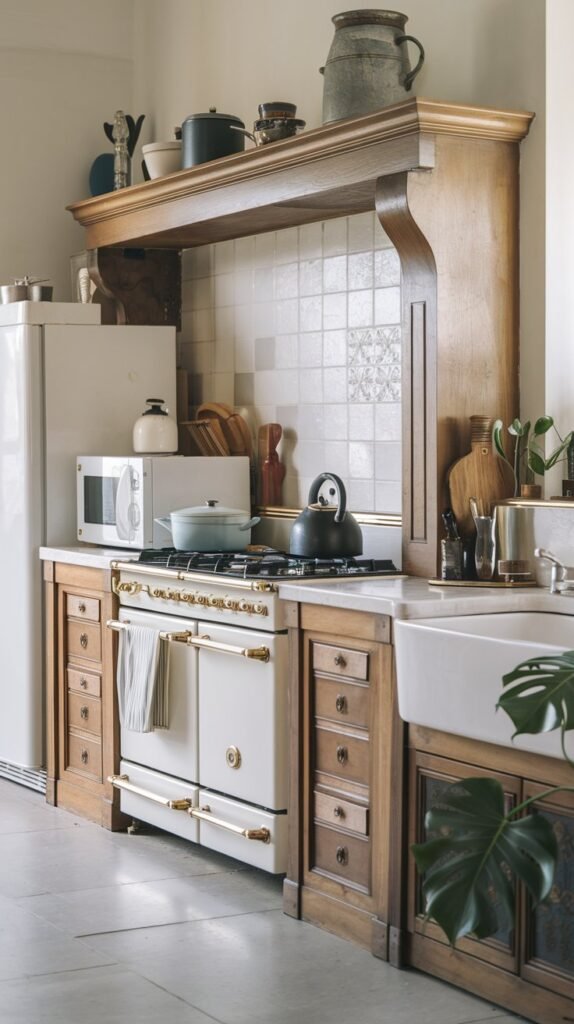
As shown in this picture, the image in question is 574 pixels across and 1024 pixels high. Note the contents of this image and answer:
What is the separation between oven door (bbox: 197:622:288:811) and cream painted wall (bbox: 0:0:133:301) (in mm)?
2370

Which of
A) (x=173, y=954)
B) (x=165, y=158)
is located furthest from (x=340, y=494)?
(x=165, y=158)

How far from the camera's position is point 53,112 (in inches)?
227

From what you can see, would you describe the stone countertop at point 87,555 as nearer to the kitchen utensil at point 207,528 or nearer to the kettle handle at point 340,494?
the kitchen utensil at point 207,528

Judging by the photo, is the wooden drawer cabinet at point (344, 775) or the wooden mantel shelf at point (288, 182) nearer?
the wooden drawer cabinet at point (344, 775)

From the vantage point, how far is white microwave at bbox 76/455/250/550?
4.63 m

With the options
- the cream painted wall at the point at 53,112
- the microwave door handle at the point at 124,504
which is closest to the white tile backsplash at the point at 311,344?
the microwave door handle at the point at 124,504

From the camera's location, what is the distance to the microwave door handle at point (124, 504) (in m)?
4.69

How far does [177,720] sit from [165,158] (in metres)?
2.01

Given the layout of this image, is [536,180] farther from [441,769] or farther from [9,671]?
[9,671]

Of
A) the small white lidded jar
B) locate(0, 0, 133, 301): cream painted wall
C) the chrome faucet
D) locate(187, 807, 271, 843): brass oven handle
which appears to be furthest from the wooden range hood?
locate(0, 0, 133, 301): cream painted wall

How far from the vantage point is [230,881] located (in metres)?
3.92

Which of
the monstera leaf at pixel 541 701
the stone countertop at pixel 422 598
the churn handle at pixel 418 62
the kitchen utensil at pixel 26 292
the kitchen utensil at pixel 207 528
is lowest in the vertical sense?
the monstera leaf at pixel 541 701

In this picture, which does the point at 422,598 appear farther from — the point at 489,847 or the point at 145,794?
the point at 145,794

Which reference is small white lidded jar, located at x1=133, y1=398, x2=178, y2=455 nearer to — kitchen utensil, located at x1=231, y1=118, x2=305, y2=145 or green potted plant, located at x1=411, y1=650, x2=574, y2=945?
kitchen utensil, located at x1=231, y1=118, x2=305, y2=145
